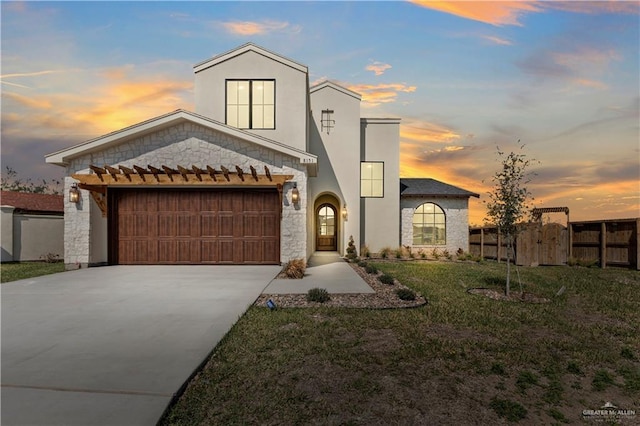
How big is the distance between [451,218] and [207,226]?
1413cm

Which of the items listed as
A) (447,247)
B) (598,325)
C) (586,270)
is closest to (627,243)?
(586,270)

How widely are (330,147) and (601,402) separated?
50.7 ft

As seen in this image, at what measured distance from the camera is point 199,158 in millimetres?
12164

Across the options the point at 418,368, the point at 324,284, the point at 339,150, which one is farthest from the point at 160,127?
the point at 418,368

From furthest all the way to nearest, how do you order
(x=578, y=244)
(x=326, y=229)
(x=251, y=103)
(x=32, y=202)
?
(x=326, y=229) < (x=32, y=202) < (x=578, y=244) < (x=251, y=103)

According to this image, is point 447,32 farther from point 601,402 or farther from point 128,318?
point 128,318

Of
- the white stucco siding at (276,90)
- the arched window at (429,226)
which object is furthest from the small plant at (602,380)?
the arched window at (429,226)

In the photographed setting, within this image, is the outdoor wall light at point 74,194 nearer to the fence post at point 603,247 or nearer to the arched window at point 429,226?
the arched window at point 429,226

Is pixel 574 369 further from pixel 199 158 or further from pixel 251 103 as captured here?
pixel 251 103

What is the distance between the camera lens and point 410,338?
4898mm

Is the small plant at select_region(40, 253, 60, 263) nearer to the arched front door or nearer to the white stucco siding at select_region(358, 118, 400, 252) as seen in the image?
the arched front door

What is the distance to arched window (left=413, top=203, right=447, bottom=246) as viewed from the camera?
19.6 m

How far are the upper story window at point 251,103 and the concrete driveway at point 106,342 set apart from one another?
8.07 meters

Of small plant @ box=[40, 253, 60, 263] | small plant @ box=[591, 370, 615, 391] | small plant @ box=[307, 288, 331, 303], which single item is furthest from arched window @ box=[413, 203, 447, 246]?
small plant @ box=[40, 253, 60, 263]
